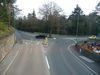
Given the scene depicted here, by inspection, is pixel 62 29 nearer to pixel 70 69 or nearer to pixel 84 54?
pixel 84 54

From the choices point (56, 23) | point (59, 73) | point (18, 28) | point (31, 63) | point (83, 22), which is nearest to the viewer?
point (59, 73)

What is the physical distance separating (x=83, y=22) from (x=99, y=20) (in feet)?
26.5

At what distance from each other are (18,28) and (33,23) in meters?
14.4

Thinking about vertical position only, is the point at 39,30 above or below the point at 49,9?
below

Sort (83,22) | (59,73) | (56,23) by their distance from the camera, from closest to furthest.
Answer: (59,73) → (56,23) → (83,22)

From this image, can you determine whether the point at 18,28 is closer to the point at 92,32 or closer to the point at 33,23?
the point at 33,23

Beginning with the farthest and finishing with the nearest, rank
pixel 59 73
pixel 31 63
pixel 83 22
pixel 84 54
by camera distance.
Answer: pixel 83 22 < pixel 84 54 < pixel 31 63 < pixel 59 73

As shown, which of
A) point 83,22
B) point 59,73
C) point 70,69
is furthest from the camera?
point 83,22

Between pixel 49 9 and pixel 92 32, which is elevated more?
pixel 49 9

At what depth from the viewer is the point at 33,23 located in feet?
378

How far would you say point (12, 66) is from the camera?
115 ft

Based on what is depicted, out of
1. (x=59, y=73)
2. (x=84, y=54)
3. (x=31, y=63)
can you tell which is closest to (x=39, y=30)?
(x=84, y=54)

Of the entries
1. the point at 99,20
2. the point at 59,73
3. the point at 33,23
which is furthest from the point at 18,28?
the point at 59,73

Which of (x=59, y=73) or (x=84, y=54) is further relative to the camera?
(x=84, y=54)
